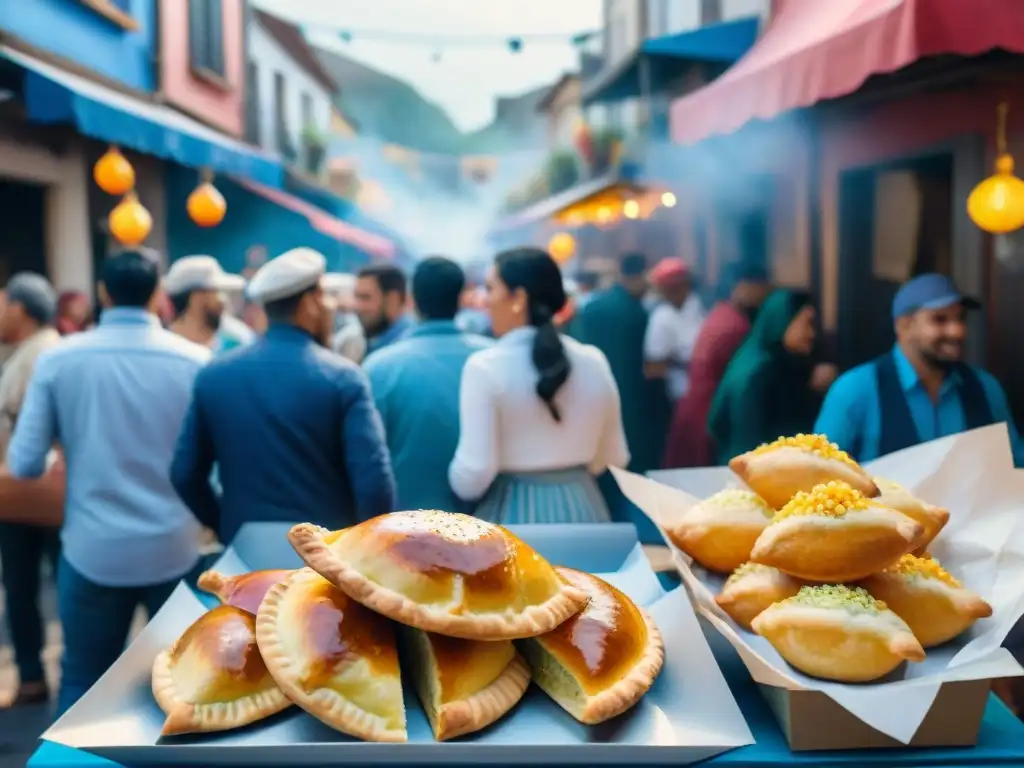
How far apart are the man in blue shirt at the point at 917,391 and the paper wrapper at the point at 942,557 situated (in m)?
1.10

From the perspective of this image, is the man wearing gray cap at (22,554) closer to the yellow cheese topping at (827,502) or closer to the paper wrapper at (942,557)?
the paper wrapper at (942,557)

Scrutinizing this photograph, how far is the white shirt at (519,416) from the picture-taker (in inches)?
121

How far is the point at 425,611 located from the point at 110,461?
259 cm

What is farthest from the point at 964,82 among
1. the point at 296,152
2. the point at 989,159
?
the point at 296,152

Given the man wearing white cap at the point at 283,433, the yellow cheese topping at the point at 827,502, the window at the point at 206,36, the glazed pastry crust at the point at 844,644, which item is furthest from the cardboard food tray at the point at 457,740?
the window at the point at 206,36

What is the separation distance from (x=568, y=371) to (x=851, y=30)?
2061 millimetres

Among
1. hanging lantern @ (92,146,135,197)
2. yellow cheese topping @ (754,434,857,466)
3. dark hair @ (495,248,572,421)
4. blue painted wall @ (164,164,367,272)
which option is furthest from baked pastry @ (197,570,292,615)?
blue painted wall @ (164,164,367,272)

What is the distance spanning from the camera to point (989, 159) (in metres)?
5.46

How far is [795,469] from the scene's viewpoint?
1730 mm

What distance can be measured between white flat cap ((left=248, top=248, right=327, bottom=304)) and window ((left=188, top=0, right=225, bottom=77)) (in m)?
11.3

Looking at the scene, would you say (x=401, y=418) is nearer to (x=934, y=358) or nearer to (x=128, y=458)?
(x=128, y=458)

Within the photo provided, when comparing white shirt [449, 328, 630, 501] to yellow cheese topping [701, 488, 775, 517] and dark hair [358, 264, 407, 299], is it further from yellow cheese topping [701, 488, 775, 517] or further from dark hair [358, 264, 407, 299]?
dark hair [358, 264, 407, 299]

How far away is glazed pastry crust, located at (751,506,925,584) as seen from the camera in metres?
1.46

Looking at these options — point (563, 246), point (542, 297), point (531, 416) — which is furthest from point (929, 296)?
point (563, 246)
